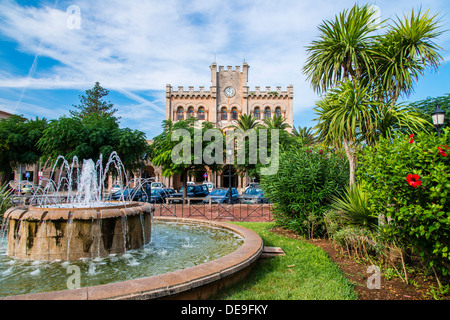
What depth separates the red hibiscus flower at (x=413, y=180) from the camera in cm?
319

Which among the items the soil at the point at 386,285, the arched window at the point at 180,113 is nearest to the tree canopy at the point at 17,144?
the arched window at the point at 180,113

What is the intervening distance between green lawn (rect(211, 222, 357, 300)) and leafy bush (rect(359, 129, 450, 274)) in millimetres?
1191

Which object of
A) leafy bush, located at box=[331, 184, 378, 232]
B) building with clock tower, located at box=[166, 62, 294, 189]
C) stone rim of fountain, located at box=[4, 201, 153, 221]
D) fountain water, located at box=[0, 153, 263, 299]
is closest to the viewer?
fountain water, located at box=[0, 153, 263, 299]

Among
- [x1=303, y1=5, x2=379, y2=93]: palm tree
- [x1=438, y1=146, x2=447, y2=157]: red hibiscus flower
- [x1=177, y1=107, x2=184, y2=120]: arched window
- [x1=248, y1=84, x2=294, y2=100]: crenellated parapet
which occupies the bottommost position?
[x1=438, y1=146, x2=447, y2=157]: red hibiscus flower

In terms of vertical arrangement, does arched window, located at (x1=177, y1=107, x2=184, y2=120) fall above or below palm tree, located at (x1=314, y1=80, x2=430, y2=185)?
above

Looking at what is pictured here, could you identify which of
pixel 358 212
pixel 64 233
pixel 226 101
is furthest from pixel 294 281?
pixel 226 101

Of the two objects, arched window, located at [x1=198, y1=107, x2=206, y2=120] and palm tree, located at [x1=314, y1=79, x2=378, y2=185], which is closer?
palm tree, located at [x1=314, y1=79, x2=378, y2=185]

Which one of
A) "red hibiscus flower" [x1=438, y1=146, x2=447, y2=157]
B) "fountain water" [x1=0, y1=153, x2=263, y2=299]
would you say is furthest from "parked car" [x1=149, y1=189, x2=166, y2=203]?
"red hibiscus flower" [x1=438, y1=146, x2=447, y2=157]

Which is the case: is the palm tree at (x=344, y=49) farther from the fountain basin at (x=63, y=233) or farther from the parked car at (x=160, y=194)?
the parked car at (x=160, y=194)

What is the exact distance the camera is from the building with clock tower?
40594 millimetres

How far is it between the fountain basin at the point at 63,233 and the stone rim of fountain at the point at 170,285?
2371 millimetres

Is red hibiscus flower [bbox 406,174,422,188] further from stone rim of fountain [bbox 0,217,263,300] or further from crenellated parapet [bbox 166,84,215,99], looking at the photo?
crenellated parapet [bbox 166,84,215,99]

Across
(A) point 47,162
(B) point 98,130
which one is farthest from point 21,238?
(A) point 47,162
